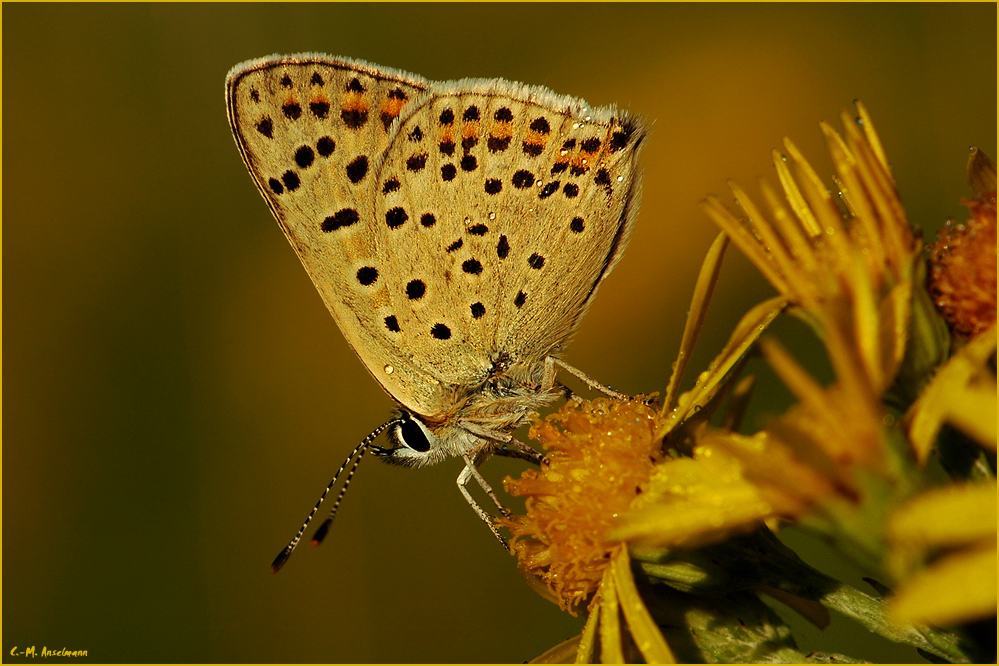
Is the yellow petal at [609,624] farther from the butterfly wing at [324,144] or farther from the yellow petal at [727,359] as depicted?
the butterfly wing at [324,144]

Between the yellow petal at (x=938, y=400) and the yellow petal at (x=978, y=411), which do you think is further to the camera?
the yellow petal at (x=938, y=400)

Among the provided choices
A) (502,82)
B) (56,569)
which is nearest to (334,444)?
(56,569)

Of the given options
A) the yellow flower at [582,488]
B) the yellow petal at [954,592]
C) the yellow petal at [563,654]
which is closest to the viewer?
the yellow petal at [954,592]

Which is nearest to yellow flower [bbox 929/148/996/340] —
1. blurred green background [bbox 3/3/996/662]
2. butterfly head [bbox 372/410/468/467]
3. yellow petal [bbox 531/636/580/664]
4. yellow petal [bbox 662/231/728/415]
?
yellow petal [bbox 662/231/728/415]

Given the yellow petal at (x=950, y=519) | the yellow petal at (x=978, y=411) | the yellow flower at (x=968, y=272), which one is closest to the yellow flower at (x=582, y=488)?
the yellow flower at (x=968, y=272)

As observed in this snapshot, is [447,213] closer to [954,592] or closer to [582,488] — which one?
[582,488]

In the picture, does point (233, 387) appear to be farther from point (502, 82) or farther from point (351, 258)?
point (502, 82)
